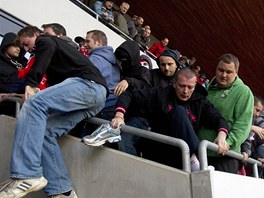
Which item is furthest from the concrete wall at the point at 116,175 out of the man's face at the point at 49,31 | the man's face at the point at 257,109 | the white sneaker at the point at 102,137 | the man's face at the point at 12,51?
the man's face at the point at 257,109

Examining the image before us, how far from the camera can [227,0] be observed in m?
9.24

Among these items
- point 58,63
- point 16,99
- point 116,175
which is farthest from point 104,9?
point 116,175

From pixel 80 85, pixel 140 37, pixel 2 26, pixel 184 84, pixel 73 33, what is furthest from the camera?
pixel 140 37

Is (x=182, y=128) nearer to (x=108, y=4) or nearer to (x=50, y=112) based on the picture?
(x=50, y=112)

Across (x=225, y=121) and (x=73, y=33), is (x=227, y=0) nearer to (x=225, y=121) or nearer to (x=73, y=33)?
(x=73, y=33)

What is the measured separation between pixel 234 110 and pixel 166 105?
0.58m

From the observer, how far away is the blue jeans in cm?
227

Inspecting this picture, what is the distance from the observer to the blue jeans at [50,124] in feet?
7.46

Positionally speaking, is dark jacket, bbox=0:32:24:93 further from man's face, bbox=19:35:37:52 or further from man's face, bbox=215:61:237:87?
man's face, bbox=215:61:237:87

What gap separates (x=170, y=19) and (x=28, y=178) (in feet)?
31.2

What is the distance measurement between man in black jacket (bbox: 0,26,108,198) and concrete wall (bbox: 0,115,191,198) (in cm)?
20

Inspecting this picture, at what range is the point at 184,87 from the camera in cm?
278

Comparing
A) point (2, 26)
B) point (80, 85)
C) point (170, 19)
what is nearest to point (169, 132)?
point (80, 85)

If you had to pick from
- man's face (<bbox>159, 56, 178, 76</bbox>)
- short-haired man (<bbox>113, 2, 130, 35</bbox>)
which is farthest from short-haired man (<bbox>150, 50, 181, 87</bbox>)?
short-haired man (<bbox>113, 2, 130, 35</bbox>)
